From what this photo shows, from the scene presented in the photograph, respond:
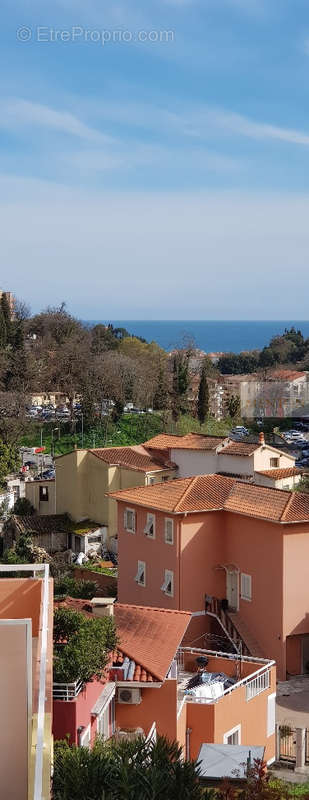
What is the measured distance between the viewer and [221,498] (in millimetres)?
21219

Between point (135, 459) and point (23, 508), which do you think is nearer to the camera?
point (135, 459)

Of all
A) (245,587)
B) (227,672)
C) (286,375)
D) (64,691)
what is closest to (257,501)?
(245,587)

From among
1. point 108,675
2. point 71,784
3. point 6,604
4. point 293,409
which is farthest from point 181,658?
point 293,409

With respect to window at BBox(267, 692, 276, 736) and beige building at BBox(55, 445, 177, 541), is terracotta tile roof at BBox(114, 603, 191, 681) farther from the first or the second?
beige building at BBox(55, 445, 177, 541)

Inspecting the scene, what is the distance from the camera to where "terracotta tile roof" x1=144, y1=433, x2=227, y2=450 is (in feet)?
93.8

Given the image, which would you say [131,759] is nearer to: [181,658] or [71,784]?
[71,784]

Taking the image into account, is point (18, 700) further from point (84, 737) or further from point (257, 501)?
point (257, 501)

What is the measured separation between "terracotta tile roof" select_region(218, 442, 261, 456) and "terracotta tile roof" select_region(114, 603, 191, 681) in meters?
14.0

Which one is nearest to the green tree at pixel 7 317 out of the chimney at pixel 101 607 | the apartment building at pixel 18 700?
the chimney at pixel 101 607

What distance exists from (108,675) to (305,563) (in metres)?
9.23

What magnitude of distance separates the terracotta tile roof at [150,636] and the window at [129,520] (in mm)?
8556

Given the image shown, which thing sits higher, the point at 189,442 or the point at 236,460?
the point at 189,442

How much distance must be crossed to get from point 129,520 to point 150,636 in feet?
32.5

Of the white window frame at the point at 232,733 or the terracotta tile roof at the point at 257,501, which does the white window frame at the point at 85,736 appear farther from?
the terracotta tile roof at the point at 257,501
